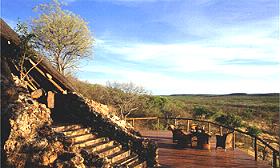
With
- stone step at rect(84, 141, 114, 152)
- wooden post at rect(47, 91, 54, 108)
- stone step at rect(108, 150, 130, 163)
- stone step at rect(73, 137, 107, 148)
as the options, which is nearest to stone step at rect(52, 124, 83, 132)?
stone step at rect(73, 137, 107, 148)

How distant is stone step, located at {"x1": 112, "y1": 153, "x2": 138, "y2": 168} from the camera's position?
980 centimetres

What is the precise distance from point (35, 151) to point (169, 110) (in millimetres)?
25847

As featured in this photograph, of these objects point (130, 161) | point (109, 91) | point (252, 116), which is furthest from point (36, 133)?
point (252, 116)

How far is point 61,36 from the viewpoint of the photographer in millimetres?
27625

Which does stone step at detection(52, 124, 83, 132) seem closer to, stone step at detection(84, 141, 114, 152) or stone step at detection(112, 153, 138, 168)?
stone step at detection(84, 141, 114, 152)

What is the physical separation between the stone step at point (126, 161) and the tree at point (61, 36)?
1865cm

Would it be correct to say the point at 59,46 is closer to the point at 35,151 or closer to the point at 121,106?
the point at 121,106

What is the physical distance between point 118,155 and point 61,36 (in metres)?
19.5

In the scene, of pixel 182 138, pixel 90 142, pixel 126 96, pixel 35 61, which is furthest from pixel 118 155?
pixel 126 96

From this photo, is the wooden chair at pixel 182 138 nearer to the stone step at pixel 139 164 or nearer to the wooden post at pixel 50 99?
the stone step at pixel 139 164

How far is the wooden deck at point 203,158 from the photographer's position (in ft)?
36.8

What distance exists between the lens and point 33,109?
8.48m

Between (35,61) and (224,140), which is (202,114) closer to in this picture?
(224,140)

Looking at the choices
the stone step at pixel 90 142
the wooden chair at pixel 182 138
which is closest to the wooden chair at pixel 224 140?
the wooden chair at pixel 182 138
